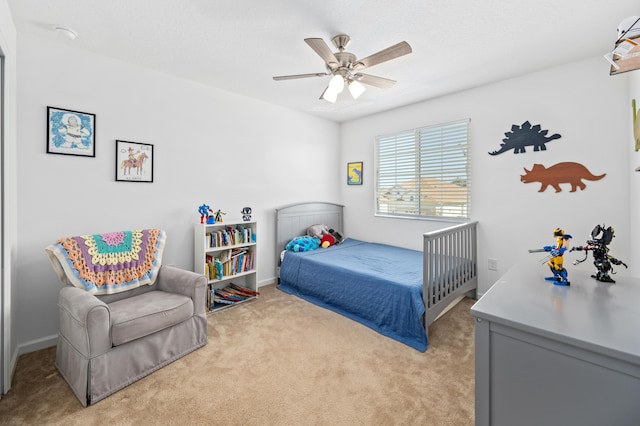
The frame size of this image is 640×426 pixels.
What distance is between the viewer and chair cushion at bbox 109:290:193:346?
1729 mm

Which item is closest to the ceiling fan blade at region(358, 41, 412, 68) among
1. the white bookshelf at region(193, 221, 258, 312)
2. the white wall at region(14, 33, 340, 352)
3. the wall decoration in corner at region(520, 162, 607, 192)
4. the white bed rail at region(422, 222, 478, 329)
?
the white bed rail at region(422, 222, 478, 329)

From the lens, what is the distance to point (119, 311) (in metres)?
1.87

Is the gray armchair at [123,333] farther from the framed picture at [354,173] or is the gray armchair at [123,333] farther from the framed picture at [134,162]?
the framed picture at [354,173]

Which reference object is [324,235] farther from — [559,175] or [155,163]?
[559,175]

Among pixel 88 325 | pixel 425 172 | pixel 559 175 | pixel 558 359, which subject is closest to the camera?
pixel 558 359

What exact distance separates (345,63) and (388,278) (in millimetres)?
1834

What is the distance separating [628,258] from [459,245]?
4.21 feet

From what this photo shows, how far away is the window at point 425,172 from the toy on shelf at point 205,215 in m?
2.38

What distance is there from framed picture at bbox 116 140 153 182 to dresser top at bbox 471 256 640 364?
2.88 m

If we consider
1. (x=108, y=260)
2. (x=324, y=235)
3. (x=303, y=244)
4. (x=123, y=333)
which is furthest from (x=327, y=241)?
(x=123, y=333)

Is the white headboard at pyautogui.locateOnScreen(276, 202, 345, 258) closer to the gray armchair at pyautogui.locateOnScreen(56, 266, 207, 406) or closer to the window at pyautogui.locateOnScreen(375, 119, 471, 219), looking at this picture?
the window at pyautogui.locateOnScreen(375, 119, 471, 219)

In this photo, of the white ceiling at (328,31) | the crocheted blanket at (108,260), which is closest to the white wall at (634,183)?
the white ceiling at (328,31)

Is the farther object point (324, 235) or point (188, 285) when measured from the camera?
point (324, 235)

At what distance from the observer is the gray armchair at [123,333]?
163 cm
